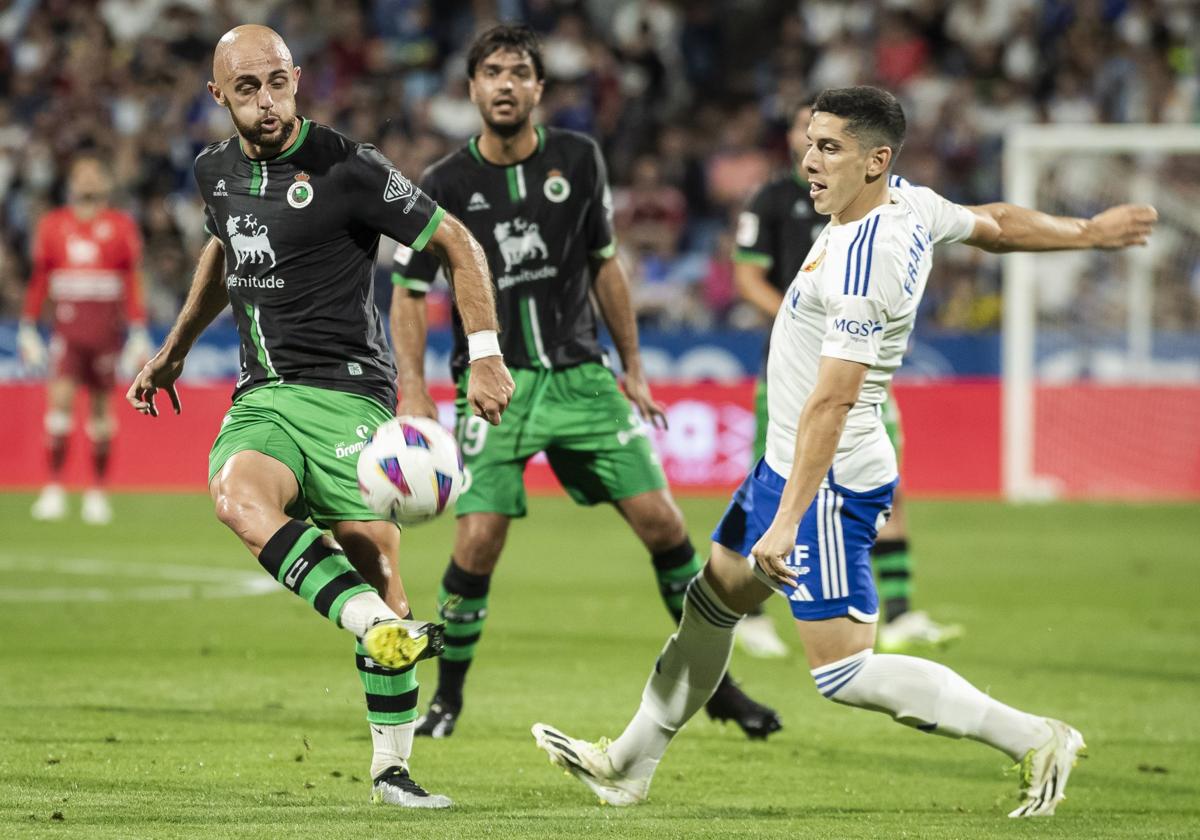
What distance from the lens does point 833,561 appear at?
5.37m

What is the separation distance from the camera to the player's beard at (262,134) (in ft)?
18.6

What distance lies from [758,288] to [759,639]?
1.86 m

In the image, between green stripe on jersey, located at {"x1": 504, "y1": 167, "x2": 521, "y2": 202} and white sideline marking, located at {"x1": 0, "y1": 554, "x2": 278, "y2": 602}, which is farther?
white sideline marking, located at {"x1": 0, "y1": 554, "x2": 278, "y2": 602}

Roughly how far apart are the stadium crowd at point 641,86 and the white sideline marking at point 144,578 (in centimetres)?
728

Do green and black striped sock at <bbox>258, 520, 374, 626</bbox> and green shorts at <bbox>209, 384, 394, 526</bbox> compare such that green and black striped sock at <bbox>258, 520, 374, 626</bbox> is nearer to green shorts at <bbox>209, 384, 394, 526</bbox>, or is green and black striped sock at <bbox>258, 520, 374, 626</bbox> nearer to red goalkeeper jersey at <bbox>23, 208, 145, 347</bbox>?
green shorts at <bbox>209, 384, 394, 526</bbox>

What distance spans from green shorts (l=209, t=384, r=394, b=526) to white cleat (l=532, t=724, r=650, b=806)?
0.91 m

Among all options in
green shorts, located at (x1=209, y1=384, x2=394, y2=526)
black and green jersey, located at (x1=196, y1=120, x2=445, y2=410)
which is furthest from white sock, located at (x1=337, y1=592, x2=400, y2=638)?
black and green jersey, located at (x1=196, y1=120, x2=445, y2=410)

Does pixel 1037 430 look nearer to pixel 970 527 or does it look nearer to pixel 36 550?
pixel 970 527

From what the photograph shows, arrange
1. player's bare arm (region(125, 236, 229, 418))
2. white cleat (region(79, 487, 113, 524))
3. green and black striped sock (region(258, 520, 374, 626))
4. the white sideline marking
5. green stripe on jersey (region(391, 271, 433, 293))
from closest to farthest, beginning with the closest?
green and black striped sock (region(258, 520, 374, 626)) → player's bare arm (region(125, 236, 229, 418)) → green stripe on jersey (region(391, 271, 433, 293)) → the white sideline marking → white cleat (region(79, 487, 113, 524))

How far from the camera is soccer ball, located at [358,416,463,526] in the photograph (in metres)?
5.32

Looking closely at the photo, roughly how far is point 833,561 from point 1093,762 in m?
2.03

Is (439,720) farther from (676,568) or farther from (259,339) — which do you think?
(259,339)

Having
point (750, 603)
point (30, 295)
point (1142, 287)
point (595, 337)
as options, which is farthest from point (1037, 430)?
point (750, 603)

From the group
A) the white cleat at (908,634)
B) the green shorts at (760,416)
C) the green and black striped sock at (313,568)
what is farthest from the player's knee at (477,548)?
the white cleat at (908,634)
